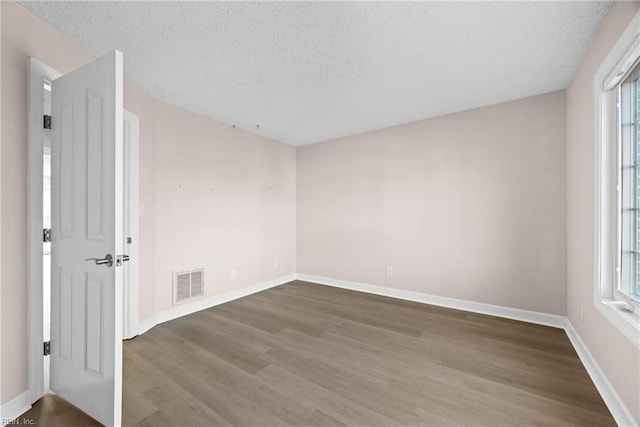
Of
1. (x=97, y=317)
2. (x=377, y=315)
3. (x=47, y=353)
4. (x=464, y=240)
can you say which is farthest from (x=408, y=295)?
(x=47, y=353)

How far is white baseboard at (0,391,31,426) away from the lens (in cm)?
152

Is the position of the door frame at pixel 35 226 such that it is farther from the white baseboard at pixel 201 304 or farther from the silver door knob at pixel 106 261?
the white baseboard at pixel 201 304

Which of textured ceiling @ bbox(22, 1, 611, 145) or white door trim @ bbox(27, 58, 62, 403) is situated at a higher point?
textured ceiling @ bbox(22, 1, 611, 145)

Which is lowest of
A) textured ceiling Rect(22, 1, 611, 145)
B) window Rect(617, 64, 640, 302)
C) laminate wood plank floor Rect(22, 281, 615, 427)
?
laminate wood plank floor Rect(22, 281, 615, 427)

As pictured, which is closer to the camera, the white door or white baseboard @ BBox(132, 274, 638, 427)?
the white door

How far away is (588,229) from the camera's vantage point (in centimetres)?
207

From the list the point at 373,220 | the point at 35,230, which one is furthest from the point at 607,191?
the point at 35,230

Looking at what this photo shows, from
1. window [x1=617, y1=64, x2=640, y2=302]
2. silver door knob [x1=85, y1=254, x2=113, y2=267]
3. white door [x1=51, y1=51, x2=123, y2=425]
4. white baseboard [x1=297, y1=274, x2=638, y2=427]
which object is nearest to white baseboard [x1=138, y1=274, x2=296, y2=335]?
white baseboard [x1=297, y1=274, x2=638, y2=427]

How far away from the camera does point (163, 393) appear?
71.1 inches

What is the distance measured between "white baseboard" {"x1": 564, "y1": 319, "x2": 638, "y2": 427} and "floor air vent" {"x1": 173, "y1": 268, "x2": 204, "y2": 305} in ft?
12.3

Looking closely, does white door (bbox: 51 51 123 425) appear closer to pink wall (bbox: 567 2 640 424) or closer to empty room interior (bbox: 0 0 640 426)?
empty room interior (bbox: 0 0 640 426)

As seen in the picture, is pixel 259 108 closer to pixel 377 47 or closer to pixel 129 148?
pixel 129 148

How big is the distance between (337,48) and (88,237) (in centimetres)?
212

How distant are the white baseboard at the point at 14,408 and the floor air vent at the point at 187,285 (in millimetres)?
1527
